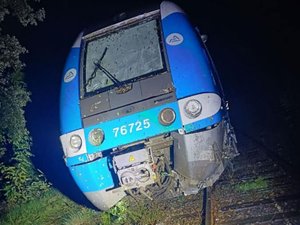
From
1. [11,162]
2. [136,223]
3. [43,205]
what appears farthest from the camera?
[11,162]

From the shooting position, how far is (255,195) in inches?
189

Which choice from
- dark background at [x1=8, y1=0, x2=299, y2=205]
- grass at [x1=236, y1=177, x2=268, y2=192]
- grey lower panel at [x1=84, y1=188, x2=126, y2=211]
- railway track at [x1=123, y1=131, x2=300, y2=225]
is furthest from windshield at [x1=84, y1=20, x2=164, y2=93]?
grass at [x1=236, y1=177, x2=268, y2=192]

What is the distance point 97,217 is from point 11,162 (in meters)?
2.71

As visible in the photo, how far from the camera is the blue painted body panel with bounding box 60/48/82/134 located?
196 inches

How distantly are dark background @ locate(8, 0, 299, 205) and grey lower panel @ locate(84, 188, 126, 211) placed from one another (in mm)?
1442

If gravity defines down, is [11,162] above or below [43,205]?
above

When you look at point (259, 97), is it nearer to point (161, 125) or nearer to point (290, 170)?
point (290, 170)

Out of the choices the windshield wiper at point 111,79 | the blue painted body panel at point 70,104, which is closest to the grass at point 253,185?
the windshield wiper at point 111,79

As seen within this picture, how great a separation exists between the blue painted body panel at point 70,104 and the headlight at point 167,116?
1131mm

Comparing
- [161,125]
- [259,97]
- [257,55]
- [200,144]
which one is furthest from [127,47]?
[257,55]

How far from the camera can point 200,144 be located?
454 centimetres

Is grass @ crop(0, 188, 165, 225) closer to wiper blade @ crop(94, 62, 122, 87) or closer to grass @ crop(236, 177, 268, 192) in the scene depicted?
grass @ crop(236, 177, 268, 192)

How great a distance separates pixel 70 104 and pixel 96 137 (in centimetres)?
73

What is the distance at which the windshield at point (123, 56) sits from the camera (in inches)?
201
